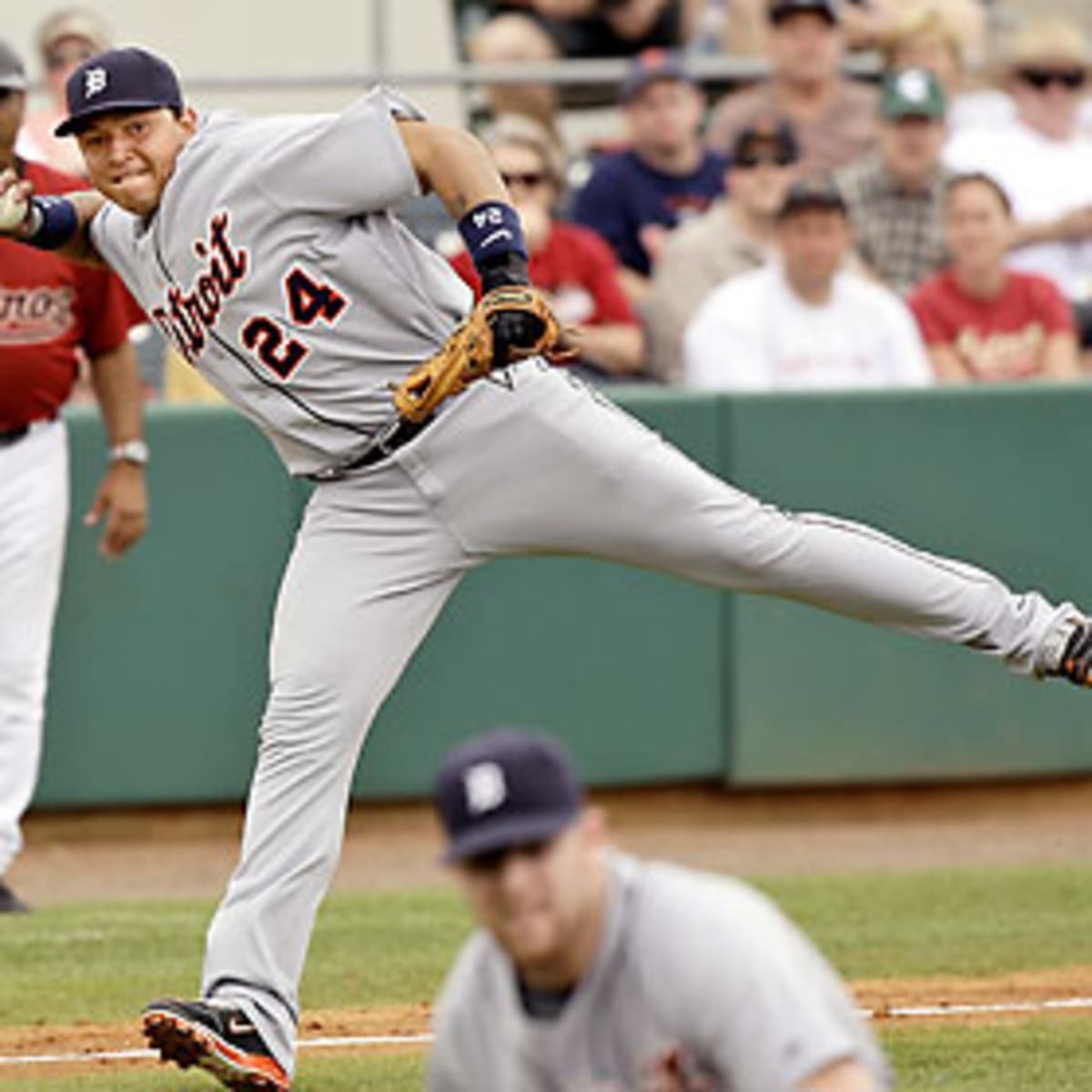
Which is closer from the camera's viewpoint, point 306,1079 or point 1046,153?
point 306,1079

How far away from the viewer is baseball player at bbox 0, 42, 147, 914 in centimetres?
829

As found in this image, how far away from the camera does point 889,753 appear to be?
10.6 meters

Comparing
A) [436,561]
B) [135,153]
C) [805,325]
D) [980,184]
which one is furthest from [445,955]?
[980,184]

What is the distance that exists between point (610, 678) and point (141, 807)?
5.55ft

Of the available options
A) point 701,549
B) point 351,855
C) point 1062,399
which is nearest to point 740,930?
point 701,549

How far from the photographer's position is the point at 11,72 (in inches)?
311

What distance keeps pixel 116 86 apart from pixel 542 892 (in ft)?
9.27

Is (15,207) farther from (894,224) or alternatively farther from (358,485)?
(894,224)

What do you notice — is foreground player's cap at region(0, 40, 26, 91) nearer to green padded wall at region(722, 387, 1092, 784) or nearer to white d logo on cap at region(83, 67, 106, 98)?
white d logo on cap at region(83, 67, 106, 98)

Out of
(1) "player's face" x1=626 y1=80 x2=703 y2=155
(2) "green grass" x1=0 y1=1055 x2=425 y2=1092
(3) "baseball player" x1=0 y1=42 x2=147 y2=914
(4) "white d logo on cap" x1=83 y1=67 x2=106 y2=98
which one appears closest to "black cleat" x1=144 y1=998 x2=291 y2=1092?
(2) "green grass" x1=0 y1=1055 x2=425 y2=1092

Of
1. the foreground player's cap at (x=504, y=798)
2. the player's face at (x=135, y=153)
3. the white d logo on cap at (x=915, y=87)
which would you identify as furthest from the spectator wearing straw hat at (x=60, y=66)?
the foreground player's cap at (x=504, y=798)

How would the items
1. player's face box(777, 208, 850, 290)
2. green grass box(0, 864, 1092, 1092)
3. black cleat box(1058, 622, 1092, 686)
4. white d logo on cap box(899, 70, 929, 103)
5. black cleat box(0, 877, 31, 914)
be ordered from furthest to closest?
white d logo on cap box(899, 70, 929, 103), player's face box(777, 208, 850, 290), black cleat box(0, 877, 31, 914), green grass box(0, 864, 1092, 1092), black cleat box(1058, 622, 1092, 686)

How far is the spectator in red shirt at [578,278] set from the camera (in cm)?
1105

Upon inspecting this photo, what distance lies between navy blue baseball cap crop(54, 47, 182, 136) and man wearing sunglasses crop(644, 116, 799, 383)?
207 inches
